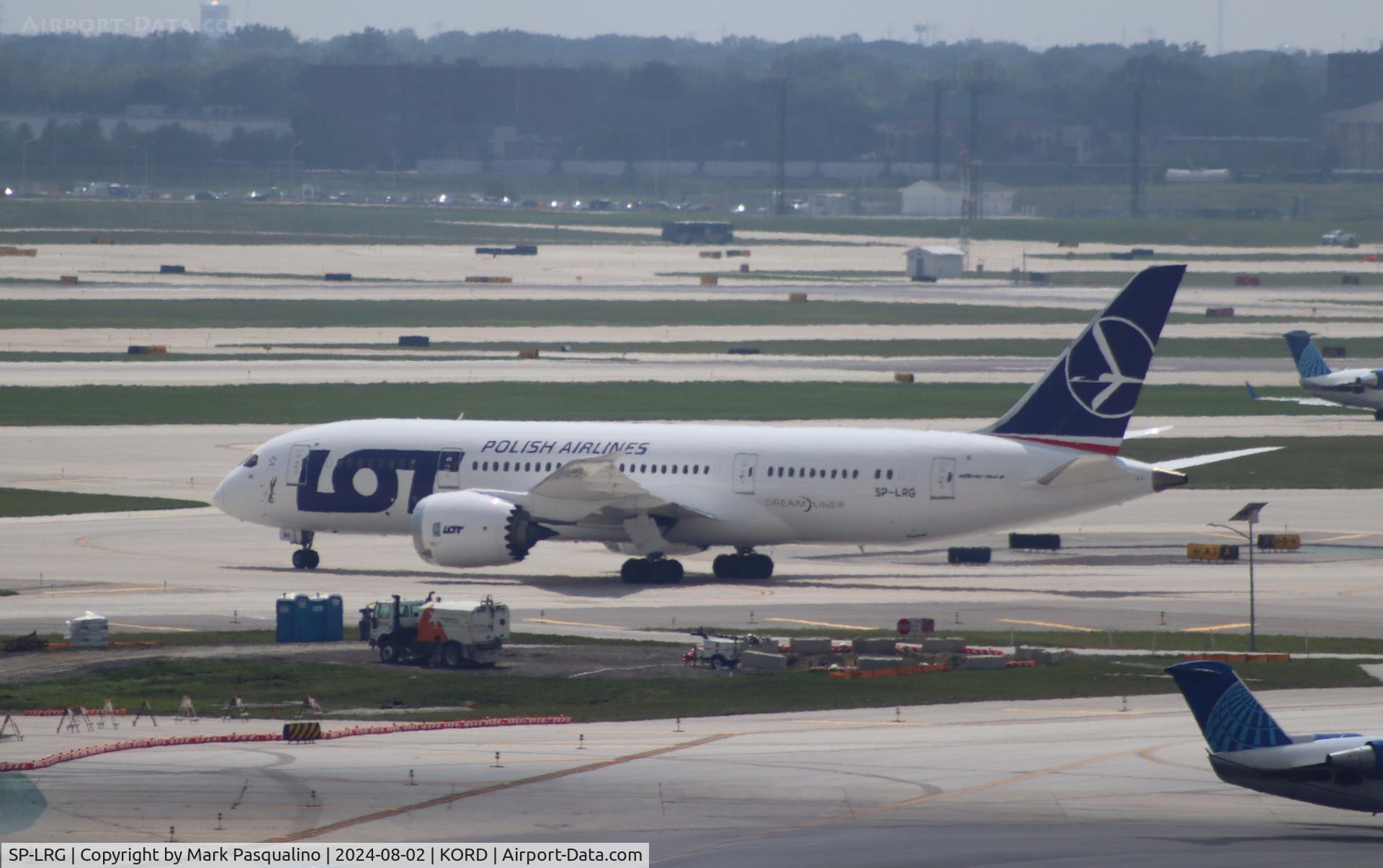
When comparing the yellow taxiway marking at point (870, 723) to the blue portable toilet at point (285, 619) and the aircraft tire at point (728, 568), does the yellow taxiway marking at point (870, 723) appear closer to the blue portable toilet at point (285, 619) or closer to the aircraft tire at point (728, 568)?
the blue portable toilet at point (285, 619)

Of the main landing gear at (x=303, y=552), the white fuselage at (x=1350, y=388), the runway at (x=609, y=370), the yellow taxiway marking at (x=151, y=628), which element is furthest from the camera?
the runway at (x=609, y=370)


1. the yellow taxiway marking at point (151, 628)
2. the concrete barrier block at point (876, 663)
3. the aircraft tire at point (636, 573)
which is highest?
the aircraft tire at point (636, 573)

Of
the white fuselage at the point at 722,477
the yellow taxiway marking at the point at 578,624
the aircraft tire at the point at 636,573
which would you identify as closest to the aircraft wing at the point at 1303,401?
the white fuselage at the point at 722,477

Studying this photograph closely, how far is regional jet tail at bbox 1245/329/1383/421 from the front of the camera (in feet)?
324

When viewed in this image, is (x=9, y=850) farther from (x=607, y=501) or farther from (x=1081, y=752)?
(x=607, y=501)

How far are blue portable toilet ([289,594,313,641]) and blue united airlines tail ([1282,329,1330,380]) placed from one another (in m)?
64.6

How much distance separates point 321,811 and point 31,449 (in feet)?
200

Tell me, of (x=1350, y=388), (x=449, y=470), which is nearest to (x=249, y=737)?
(x=449, y=470)

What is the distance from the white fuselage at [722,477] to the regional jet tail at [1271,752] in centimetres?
2616

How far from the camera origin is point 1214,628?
50281 millimetres

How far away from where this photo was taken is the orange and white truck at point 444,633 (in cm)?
4444

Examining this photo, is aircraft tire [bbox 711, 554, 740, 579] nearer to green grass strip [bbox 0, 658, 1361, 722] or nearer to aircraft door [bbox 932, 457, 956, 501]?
aircraft door [bbox 932, 457, 956, 501]

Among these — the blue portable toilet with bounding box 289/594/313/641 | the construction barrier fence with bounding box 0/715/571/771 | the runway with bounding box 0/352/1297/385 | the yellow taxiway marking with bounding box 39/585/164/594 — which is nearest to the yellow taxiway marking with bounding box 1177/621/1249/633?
the construction barrier fence with bounding box 0/715/571/771

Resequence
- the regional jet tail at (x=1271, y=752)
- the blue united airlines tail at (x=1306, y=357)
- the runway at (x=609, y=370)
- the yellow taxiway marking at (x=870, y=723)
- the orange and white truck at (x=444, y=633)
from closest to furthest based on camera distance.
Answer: the regional jet tail at (x=1271, y=752), the yellow taxiway marking at (x=870, y=723), the orange and white truck at (x=444, y=633), the blue united airlines tail at (x=1306, y=357), the runway at (x=609, y=370)
